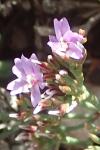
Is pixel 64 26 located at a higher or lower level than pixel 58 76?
higher

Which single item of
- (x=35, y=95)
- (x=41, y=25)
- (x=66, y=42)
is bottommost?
(x=35, y=95)

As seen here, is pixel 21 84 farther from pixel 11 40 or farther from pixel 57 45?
pixel 11 40

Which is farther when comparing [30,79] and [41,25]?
[41,25]

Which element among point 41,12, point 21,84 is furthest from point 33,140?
point 41,12

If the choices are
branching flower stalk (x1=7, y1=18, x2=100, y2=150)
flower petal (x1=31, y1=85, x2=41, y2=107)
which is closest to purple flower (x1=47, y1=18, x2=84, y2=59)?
branching flower stalk (x1=7, y1=18, x2=100, y2=150)

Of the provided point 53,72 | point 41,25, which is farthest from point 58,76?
point 41,25

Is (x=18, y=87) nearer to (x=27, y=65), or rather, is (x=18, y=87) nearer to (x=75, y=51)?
(x=27, y=65)

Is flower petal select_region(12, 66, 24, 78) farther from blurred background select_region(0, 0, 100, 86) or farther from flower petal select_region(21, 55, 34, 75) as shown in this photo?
blurred background select_region(0, 0, 100, 86)
